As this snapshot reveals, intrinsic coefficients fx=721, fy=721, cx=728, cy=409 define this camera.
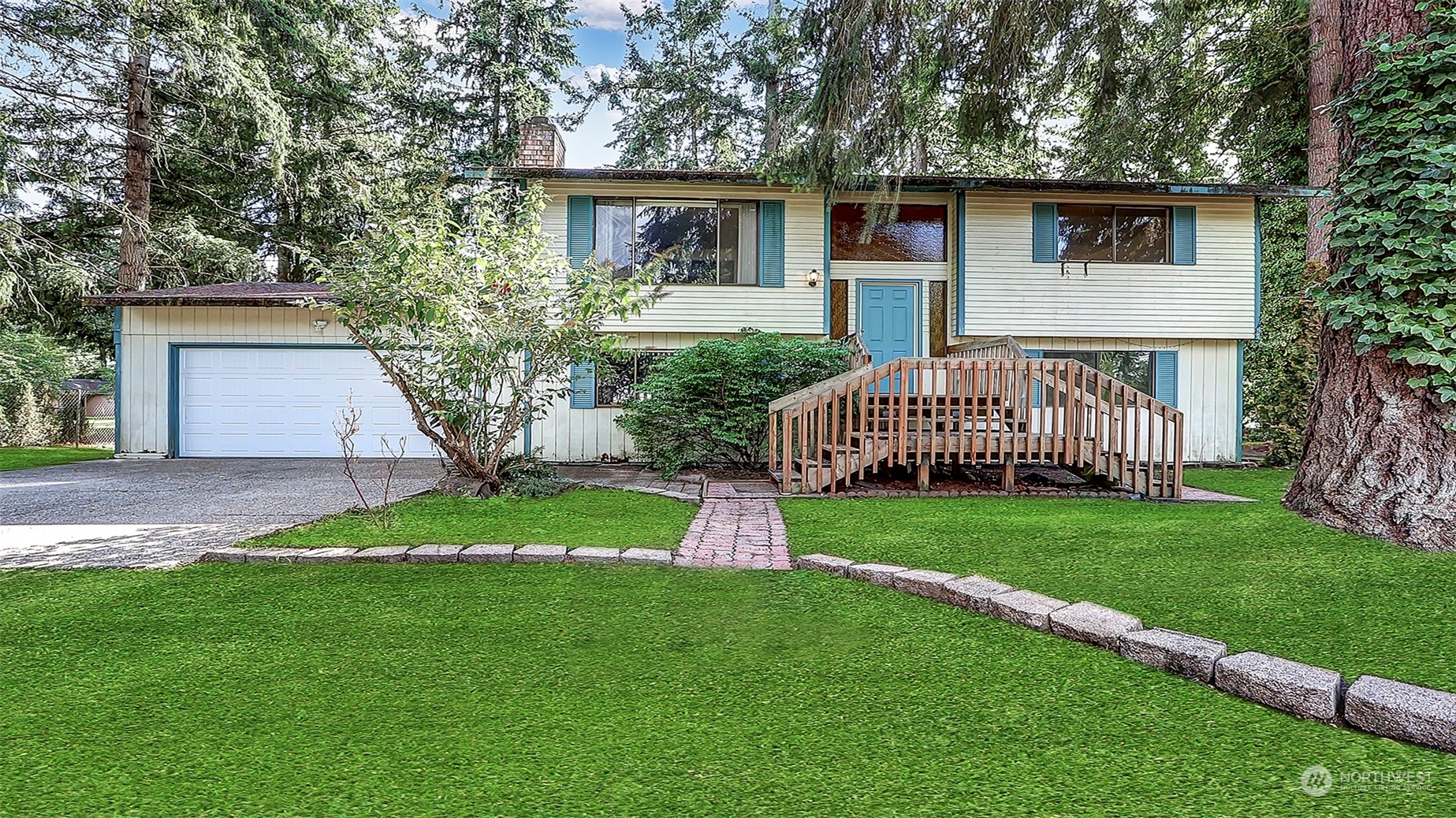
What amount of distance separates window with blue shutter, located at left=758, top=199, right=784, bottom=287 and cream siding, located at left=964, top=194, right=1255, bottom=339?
3007mm

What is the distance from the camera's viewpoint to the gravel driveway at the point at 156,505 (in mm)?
4902

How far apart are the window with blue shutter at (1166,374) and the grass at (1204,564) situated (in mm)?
5331

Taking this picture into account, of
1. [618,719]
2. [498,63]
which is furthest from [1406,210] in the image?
[498,63]

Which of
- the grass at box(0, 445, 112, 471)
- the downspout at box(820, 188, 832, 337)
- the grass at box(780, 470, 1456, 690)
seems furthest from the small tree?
the grass at box(0, 445, 112, 471)

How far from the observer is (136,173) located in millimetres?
15523

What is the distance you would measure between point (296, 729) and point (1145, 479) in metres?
7.80

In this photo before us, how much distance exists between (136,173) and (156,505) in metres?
12.8

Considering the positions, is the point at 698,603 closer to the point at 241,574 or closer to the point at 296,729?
the point at 296,729

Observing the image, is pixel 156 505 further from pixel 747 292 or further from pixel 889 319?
pixel 889 319

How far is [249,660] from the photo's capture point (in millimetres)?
2809

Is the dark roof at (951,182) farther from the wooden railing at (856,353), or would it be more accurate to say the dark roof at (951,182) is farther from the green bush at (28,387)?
the green bush at (28,387)

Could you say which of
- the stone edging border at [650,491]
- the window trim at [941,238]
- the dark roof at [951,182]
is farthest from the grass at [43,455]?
the window trim at [941,238]

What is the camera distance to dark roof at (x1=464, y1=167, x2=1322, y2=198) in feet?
35.8

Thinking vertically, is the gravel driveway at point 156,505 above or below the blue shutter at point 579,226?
below
